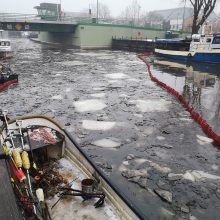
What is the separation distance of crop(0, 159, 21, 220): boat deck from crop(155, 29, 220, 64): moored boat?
25422 mm

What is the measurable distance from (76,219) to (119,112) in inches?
285

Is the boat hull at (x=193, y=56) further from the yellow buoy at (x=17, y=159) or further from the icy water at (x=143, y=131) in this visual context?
the yellow buoy at (x=17, y=159)

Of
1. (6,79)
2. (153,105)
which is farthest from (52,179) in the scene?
(6,79)

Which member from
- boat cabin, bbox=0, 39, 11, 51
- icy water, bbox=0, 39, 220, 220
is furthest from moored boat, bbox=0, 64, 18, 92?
boat cabin, bbox=0, 39, 11, 51

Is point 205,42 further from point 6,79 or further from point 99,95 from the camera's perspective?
point 6,79

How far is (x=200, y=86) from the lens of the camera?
1605 centimetres

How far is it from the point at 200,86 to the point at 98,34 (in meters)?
31.7

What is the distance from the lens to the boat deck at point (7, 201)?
3082 mm

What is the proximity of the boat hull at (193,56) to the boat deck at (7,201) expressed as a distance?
83.4 feet

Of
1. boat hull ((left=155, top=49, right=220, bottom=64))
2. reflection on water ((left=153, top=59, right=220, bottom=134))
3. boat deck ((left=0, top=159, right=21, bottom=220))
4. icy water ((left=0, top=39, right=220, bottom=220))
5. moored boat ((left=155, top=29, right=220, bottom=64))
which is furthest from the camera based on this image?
moored boat ((left=155, top=29, right=220, bottom=64))

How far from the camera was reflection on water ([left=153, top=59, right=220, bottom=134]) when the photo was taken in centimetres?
1107

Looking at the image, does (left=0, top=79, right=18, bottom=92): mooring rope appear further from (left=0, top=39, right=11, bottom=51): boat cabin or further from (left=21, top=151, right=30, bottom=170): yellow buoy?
(left=0, top=39, right=11, bottom=51): boat cabin

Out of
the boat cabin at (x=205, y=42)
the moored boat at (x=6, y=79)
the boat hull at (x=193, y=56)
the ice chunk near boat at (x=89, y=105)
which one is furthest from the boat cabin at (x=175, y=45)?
the moored boat at (x=6, y=79)

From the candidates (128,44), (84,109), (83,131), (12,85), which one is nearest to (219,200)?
(83,131)
